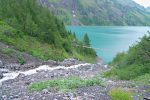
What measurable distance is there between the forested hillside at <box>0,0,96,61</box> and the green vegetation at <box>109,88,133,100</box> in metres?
42.4

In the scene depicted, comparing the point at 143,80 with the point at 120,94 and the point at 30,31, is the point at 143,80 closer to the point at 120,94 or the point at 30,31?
the point at 120,94

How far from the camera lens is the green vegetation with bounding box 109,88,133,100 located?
2550 centimetres

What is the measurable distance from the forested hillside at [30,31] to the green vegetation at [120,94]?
42429 millimetres

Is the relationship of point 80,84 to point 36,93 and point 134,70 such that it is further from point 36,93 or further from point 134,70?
point 134,70

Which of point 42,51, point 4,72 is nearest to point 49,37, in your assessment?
point 42,51

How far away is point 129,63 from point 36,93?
16.6 meters

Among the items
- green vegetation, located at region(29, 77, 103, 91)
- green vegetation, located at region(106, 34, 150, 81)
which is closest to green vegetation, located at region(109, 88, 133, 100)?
green vegetation, located at region(29, 77, 103, 91)

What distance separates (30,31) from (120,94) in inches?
2364

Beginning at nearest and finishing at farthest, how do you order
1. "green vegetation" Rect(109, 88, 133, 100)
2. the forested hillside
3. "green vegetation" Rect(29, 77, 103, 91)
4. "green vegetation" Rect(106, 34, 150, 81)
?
Result: "green vegetation" Rect(109, 88, 133, 100) < "green vegetation" Rect(29, 77, 103, 91) < "green vegetation" Rect(106, 34, 150, 81) < the forested hillside

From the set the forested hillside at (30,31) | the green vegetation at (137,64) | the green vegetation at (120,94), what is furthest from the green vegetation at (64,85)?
the forested hillside at (30,31)

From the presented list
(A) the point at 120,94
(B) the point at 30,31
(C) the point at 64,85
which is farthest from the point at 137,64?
(B) the point at 30,31

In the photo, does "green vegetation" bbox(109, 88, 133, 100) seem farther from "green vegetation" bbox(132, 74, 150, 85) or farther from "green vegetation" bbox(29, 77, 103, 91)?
"green vegetation" bbox(132, 74, 150, 85)

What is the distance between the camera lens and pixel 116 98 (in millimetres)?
25484

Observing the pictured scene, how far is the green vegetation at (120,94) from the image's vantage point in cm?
2550
